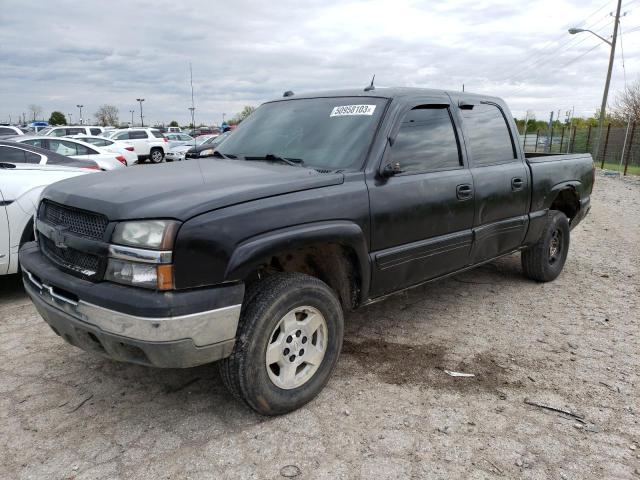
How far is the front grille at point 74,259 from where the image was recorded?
8.65ft

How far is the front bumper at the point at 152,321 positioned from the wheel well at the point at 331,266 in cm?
61

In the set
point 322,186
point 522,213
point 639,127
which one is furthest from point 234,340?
point 639,127

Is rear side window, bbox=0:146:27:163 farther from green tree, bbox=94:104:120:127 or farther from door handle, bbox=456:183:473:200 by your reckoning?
green tree, bbox=94:104:120:127

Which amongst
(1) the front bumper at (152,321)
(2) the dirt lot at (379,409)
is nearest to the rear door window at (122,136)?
(2) the dirt lot at (379,409)

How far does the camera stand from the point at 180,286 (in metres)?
2.45

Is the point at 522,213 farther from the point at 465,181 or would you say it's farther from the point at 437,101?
the point at 437,101

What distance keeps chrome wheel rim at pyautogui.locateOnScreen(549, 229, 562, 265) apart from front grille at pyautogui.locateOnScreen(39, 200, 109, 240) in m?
4.51

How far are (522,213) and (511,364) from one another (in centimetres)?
161

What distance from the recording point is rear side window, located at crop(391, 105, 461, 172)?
359 cm

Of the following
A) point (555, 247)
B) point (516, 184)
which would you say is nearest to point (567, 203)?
point (555, 247)

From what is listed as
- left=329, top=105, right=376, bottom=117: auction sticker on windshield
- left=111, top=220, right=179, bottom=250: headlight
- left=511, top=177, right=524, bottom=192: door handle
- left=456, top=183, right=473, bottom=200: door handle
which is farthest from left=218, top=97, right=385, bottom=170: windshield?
left=511, top=177, right=524, bottom=192: door handle

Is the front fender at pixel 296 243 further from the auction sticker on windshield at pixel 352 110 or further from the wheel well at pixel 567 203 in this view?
the wheel well at pixel 567 203

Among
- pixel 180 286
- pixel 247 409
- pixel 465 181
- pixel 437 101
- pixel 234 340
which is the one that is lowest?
pixel 247 409

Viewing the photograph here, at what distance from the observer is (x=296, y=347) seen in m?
2.98
